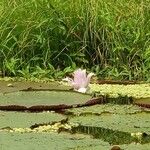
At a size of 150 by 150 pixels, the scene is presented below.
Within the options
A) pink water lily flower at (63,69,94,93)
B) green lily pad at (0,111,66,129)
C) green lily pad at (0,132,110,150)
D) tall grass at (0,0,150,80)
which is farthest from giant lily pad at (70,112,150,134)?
tall grass at (0,0,150,80)

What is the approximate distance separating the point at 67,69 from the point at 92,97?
134cm

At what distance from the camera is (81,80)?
3592mm

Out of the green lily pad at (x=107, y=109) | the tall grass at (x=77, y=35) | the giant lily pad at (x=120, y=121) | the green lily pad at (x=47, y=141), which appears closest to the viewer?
the green lily pad at (x=47, y=141)

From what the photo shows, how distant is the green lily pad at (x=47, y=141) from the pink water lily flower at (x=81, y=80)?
105 cm

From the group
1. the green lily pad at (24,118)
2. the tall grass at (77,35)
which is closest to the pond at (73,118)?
the green lily pad at (24,118)

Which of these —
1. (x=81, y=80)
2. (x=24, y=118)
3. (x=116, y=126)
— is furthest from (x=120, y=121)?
(x=81, y=80)

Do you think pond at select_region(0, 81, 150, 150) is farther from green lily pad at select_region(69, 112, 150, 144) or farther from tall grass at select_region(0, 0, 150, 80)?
tall grass at select_region(0, 0, 150, 80)

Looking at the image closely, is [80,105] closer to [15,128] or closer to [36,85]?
[15,128]

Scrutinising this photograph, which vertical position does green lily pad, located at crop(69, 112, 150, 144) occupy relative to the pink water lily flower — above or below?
below

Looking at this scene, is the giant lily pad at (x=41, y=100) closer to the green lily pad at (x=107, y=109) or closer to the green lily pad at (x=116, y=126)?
the green lily pad at (x=107, y=109)

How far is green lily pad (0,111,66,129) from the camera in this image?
108 inches

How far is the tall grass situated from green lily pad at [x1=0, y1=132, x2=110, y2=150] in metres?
2.32

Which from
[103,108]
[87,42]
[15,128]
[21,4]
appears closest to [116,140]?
[15,128]

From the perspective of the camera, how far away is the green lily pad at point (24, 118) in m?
2.75
